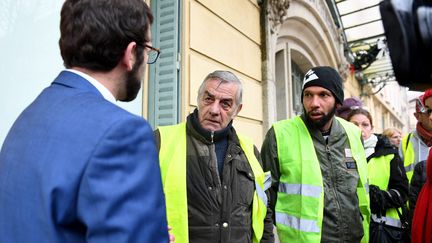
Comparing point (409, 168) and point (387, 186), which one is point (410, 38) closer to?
point (387, 186)

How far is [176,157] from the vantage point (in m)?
1.63

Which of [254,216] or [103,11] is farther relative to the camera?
[254,216]

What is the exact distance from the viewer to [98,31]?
871 mm

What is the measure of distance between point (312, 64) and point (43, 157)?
692cm

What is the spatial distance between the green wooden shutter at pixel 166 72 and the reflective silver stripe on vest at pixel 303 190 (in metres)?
1.26

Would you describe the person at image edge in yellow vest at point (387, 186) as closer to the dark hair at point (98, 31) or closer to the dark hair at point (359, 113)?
the dark hair at point (359, 113)

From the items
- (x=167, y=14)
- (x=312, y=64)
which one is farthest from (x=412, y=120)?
(x=167, y=14)

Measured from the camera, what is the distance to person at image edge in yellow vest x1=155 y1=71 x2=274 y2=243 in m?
1.56

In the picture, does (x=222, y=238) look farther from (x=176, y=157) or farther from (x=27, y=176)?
(x=27, y=176)

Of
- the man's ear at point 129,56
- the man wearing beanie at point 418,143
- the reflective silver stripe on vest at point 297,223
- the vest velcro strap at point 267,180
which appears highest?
the man's ear at point 129,56

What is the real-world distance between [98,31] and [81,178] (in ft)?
1.28

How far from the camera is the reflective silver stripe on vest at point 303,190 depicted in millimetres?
1878

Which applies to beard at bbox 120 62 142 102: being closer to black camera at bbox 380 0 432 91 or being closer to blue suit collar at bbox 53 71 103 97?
blue suit collar at bbox 53 71 103 97

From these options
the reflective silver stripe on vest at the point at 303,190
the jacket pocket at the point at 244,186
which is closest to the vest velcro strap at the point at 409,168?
the reflective silver stripe on vest at the point at 303,190
